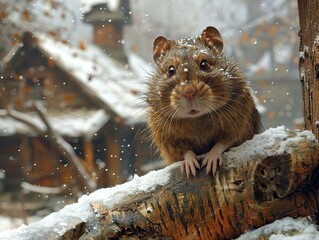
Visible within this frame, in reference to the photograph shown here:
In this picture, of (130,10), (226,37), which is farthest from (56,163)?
Answer: (226,37)

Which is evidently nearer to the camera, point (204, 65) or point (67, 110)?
point (204, 65)

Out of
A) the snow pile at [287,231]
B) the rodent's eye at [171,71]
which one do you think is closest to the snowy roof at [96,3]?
the rodent's eye at [171,71]

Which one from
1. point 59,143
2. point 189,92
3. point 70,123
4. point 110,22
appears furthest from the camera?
point 70,123

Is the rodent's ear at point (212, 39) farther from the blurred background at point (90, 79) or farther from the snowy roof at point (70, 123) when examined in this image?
the snowy roof at point (70, 123)

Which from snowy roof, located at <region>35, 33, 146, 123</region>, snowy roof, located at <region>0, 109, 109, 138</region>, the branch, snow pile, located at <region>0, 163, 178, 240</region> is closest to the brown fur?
snow pile, located at <region>0, 163, 178, 240</region>

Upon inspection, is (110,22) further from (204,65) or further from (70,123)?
(204,65)

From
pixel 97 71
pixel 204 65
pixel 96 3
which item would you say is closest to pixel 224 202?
pixel 204 65
